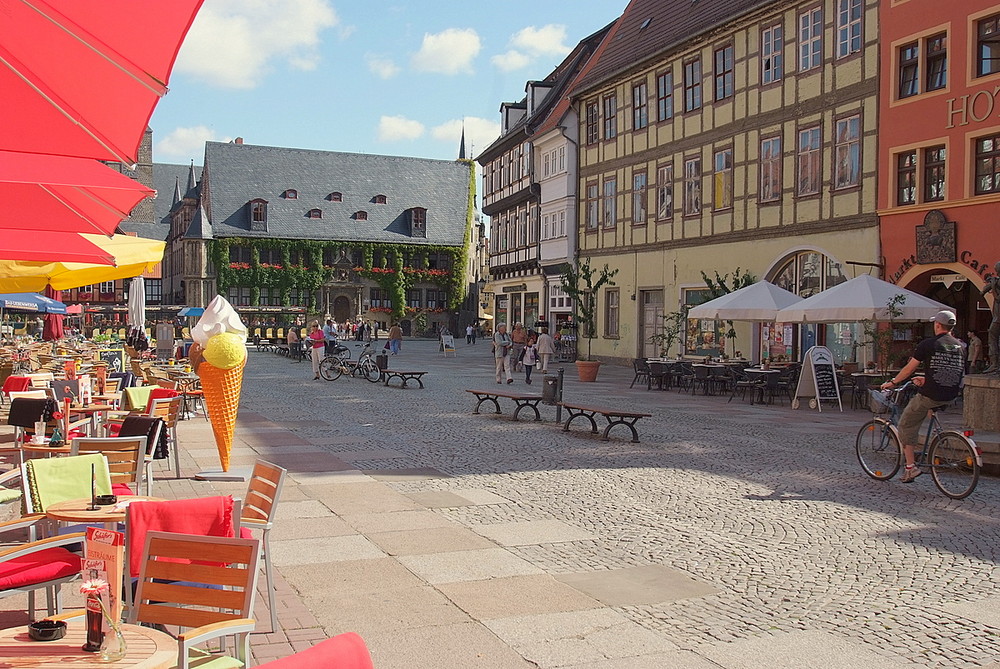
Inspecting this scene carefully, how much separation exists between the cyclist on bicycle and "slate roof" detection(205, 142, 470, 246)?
68894 mm

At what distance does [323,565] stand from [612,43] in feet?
107

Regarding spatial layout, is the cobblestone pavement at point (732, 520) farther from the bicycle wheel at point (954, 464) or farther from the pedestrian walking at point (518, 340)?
the pedestrian walking at point (518, 340)

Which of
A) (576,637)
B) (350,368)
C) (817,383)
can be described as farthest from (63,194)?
(350,368)

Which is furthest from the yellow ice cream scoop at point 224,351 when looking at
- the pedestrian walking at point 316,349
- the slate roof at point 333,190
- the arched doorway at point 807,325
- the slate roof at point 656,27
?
the slate roof at point 333,190

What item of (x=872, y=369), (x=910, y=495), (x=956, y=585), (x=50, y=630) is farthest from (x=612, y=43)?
(x=50, y=630)

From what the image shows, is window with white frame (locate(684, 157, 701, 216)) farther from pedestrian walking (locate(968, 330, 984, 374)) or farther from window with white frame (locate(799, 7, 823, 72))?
pedestrian walking (locate(968, 330, 984, 374))

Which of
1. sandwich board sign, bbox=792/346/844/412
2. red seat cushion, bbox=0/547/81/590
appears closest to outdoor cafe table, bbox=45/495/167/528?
red seat cushion, bbox=0/547/81/590

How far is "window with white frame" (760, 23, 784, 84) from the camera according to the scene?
26.1m

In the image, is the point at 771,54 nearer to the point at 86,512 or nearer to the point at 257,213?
the point at 86,512

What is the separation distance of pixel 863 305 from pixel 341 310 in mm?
62300

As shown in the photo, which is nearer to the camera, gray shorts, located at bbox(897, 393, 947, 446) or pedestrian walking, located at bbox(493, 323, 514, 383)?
gray shorts, located at bbox(897, 393, 947, 446)

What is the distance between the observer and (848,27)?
78.0 ft

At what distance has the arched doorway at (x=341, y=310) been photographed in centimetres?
7800

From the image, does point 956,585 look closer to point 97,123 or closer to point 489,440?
point 97,123
